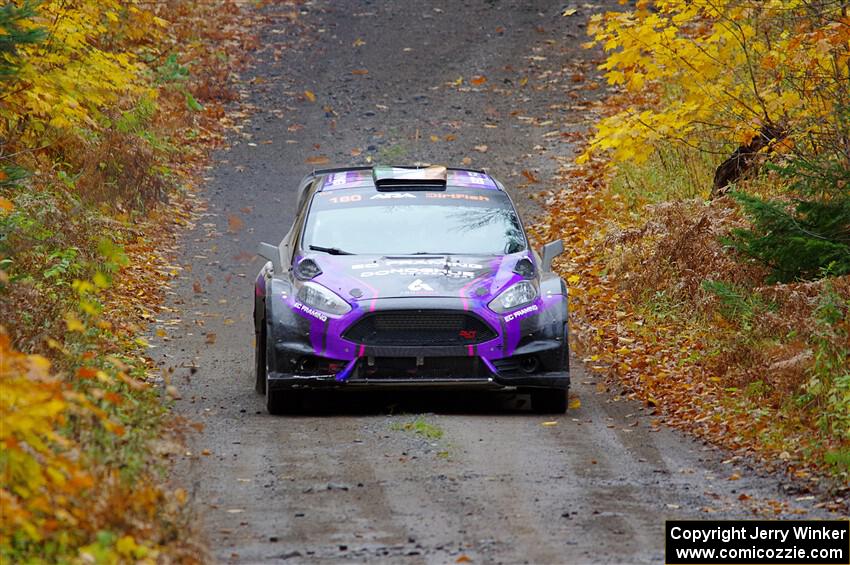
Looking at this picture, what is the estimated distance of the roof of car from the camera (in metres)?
11.8

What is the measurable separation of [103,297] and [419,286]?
5.61m

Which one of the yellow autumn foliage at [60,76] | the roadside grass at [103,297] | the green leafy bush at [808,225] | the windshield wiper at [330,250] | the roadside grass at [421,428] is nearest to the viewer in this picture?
the roadside grass at [103,297]

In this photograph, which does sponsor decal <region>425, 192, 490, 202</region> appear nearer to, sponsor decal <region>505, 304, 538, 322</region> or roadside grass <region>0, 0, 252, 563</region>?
sponsor decal <region>505, 304, 538, 322</region>

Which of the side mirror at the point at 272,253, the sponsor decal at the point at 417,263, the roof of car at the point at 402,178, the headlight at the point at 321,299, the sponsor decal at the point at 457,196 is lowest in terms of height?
the headlight at the point at 321,299

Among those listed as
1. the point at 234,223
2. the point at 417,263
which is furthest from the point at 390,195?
the point at 234,223

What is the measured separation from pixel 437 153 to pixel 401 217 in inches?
437

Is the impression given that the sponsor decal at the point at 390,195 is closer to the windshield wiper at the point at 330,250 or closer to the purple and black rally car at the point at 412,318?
the purple and black rally car at the point at 412,318

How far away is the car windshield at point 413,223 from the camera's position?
11.0 meters


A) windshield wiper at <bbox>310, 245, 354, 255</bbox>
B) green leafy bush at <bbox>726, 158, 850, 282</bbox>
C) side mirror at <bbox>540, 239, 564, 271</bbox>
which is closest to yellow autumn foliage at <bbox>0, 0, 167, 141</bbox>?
windshield wiper at <bbox>310, 245, 354, 255</bbox>

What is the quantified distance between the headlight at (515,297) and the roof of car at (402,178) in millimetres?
1743

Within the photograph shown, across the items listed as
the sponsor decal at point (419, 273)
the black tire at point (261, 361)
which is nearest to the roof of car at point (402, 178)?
the black tire at point (261, 361)

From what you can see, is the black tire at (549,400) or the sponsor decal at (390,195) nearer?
the black tire at (549,400)

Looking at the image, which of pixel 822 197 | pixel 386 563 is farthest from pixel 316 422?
pixel 822 197

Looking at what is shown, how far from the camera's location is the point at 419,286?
10.1 m
